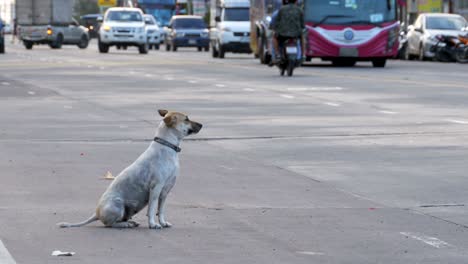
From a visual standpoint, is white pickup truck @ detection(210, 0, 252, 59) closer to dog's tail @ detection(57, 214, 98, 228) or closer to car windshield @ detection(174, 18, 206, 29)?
car windshield @ detection(174, 18, 206, 29)

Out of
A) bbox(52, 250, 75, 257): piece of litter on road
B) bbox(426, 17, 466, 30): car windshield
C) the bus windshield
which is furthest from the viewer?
bbox(426, 17, 466, 30): car windshield

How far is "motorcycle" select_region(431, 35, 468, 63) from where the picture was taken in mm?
47312

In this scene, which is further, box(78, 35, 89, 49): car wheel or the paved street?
box(78, 35, 89, 49): car wheel

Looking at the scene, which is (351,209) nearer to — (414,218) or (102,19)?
(414,218)

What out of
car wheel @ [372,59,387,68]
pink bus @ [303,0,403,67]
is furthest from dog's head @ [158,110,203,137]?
car wheel @ [372,59,387,68]

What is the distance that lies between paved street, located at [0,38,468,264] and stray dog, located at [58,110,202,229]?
11cm

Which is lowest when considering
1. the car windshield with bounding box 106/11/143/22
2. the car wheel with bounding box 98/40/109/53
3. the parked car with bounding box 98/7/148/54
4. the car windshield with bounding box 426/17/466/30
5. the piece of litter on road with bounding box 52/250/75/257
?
the car wheel with bounding box 98/40/109/53

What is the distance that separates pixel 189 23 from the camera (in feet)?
228

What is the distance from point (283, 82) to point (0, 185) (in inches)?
750

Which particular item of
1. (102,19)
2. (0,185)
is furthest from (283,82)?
(102,19)

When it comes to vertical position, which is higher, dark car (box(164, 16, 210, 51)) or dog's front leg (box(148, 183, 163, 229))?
dog's front leg (box(148, 183, 163, 229))

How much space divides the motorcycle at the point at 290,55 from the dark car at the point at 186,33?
111 ft

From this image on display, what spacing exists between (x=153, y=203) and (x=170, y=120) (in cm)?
55

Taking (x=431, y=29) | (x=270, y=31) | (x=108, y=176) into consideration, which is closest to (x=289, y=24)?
(x=270, y=31)
